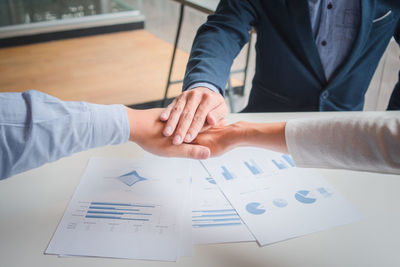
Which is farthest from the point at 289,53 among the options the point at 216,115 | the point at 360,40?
the point at 216,115

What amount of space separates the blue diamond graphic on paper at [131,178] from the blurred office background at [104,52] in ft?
5.33

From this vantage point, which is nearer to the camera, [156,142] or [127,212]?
[127,212]

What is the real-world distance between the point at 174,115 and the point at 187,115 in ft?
0.13

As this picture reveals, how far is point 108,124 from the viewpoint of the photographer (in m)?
0.93

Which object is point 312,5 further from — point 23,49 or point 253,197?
point 23,49

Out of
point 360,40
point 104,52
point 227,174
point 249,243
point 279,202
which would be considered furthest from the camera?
point 104,52

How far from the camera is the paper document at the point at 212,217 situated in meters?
0.76

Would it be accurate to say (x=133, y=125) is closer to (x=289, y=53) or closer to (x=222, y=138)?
(x=222, y=138)

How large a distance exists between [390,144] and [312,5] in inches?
28.9

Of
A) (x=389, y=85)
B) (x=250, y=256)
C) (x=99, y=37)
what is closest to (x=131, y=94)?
(x=99, y=37)

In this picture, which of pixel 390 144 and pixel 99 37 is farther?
pixel 99 37

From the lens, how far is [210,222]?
2.63 ft

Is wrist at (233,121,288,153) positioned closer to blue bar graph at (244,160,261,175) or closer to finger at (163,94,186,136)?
blue bar graph at (244,160,261,175)

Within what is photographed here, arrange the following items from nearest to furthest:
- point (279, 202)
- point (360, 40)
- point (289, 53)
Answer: point (279, 202), point (360, 40), point (289, 53)
